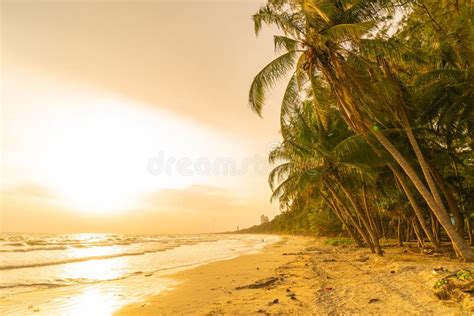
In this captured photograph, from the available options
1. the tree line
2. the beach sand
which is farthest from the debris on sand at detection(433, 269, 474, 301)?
the tree line

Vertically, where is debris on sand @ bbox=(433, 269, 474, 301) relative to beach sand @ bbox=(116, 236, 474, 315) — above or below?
above

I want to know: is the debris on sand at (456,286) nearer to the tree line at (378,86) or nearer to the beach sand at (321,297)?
the beach sand at (321,297)

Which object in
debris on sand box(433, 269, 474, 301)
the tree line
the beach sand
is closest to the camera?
debris on sand box(433, 269, 474, 301)

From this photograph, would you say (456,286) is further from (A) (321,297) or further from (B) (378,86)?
(B) (378,86)

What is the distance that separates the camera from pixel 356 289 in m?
7.53

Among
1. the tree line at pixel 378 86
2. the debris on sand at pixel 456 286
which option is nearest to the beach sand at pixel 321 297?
the debris on sand at pixel 456 286

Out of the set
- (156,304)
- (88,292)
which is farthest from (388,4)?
(88,292)

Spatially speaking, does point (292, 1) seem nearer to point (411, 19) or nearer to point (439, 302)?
point (411, 19)

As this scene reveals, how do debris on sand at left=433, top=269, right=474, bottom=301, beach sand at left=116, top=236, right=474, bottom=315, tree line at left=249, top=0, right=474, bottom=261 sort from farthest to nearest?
1. tree line at left=249, top=0, right=474, bottom=261
2. beach sand at left=116, top=236, right=474, bottom=315
3. debris on sand at left=433, top=269, right=474, bottom=301

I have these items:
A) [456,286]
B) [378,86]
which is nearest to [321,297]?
[456,286]

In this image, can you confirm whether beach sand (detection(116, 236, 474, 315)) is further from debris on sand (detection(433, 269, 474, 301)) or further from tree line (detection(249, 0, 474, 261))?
tree line (detection(249, 0, 474, 261))

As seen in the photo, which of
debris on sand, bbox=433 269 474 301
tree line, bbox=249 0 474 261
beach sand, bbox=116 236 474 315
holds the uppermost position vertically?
tree line, bbox=249 0 474 261

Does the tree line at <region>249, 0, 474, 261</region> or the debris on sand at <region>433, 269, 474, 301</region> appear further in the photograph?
the tree line at <region>249, 0, 474, 261</region>

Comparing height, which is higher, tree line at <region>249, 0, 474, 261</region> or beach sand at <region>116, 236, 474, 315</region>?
tree line at <region>249, 0, 474, 261</region>
